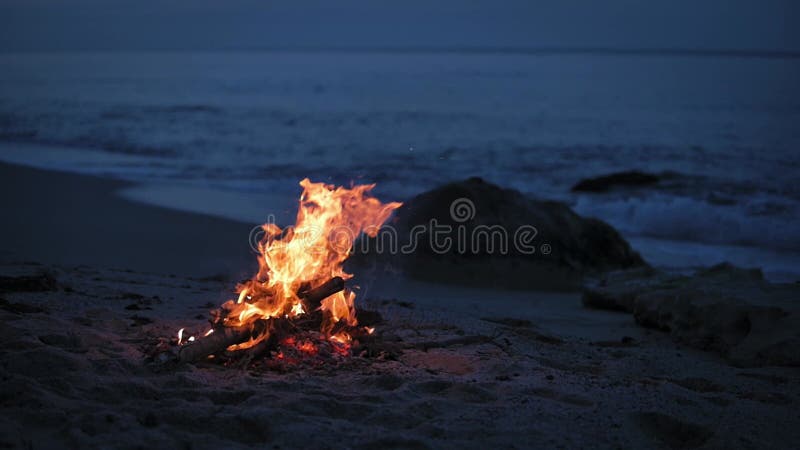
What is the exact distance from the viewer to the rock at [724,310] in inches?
222

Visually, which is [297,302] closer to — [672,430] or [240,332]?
[240,332]

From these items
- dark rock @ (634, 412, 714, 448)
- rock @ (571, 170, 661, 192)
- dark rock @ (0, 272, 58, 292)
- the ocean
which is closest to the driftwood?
dark rock @ (634, 412, 714, 448)

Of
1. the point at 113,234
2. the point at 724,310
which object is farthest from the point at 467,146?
the point at 724,310

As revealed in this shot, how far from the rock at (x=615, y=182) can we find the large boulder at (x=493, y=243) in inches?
314

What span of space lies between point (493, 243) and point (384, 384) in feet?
15.5

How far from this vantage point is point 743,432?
396cm

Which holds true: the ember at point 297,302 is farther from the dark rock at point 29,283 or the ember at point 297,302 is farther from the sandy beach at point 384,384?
the dark rock at point 29,283

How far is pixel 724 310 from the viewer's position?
6.12m

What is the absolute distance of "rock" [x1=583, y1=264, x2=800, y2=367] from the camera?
564 centimetres

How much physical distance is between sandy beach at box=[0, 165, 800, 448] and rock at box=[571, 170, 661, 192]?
10268 millimetres

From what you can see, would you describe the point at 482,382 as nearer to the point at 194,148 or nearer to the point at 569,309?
the point at 569,309

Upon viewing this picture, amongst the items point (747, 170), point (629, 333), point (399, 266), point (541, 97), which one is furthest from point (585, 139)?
point (629, 333)

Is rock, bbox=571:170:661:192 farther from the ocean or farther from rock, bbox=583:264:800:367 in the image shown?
rock, bbox=583:264:800:367

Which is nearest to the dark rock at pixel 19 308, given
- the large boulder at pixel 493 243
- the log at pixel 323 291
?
the log at pixel 323 291
